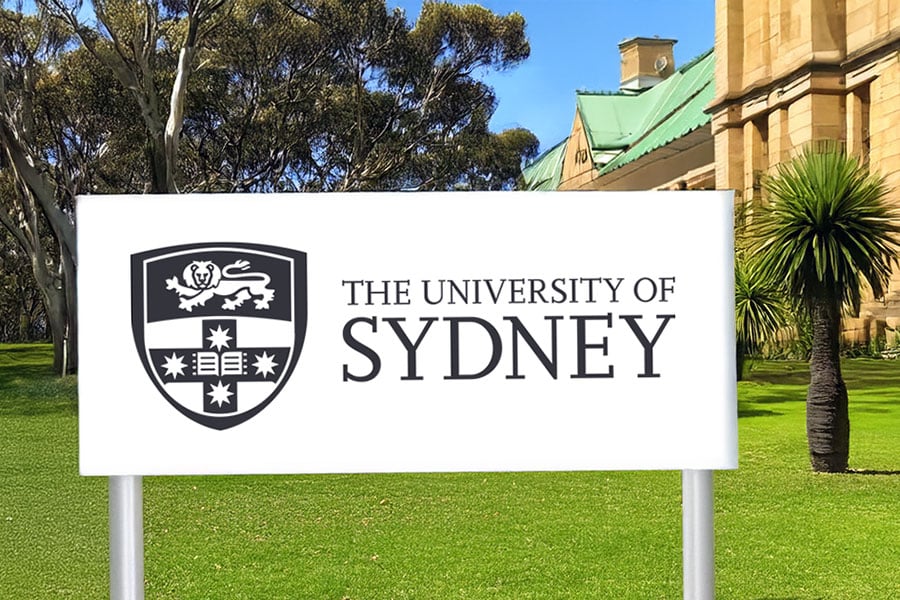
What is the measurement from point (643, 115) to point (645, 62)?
570cm

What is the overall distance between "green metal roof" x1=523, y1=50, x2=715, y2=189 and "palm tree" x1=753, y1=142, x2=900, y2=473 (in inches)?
879

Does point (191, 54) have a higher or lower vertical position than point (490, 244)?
higher

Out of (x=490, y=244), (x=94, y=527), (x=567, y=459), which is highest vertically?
(x=490, y=244)

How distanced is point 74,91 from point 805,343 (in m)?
20.0

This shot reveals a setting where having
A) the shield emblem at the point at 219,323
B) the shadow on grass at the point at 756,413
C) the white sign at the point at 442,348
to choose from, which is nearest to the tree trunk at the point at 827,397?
the shadow on grass at the point at 756,413

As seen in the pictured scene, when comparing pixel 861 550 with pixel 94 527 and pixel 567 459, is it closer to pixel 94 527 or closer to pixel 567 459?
pixel 567 459

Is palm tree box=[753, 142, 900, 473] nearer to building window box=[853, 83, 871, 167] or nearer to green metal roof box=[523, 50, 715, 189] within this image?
building window box=[853, 83, 871, 167]

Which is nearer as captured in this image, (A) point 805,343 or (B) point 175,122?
(B) point 175,122

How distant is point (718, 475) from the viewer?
11414mm

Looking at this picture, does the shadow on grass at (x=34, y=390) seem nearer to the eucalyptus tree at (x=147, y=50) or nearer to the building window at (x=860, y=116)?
the eucalyptus tree at (x=147, y=50)

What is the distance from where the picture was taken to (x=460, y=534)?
8.23 meters

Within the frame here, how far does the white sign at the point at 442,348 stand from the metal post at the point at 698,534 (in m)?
0.10

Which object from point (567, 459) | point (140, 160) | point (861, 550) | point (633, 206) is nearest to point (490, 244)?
point (633, 206)

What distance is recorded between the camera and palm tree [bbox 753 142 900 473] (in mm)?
10914
